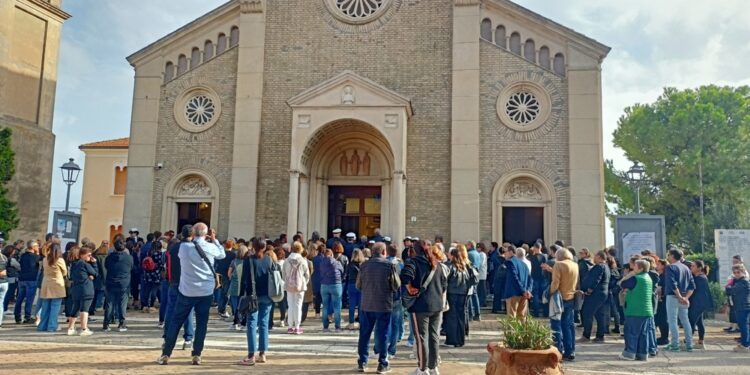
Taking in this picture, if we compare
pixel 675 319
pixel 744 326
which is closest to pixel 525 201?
pixel 675 319

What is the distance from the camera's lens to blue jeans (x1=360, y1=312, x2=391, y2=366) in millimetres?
7766

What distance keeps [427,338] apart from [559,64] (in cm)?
1452

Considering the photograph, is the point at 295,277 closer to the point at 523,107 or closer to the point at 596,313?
the point at 596,313

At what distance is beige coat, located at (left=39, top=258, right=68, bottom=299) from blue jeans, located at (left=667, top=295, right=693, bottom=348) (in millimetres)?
11705

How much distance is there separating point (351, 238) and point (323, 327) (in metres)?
4.66

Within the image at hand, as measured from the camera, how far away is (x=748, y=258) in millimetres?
15719

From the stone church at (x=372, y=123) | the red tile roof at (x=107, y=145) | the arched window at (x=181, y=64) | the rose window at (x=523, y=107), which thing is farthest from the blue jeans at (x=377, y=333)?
the red tile roof at (x=107, y=145)

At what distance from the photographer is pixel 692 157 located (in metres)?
32.8

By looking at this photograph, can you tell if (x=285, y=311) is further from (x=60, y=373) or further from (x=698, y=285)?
(x=698, y=285)

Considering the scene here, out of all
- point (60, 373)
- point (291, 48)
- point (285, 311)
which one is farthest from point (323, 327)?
point (291, 48)

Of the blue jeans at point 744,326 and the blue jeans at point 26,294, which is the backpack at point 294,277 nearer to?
the blue jeans at point 26,294

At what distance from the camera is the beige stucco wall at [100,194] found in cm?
3553

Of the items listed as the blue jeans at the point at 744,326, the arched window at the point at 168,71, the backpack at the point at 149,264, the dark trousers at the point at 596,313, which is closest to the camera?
the blue jeans at the point at 744,326

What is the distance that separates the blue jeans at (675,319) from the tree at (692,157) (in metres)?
22.5
